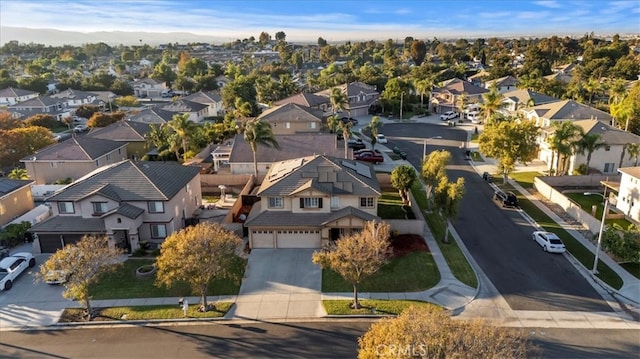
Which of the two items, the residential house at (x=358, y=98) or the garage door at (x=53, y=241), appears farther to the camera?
the residential house at (x=358, y=98)

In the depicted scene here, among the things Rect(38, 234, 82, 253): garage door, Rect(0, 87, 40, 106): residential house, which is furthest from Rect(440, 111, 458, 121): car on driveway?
Rect(0, 87, 40, 106): residential house

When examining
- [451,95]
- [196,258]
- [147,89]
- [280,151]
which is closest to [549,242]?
[196,258]

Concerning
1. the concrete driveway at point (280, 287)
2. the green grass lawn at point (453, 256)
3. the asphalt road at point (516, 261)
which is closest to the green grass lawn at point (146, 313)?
the concrete driveway at point (280, 287)

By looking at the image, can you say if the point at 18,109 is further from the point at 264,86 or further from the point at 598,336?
the point at 598,336

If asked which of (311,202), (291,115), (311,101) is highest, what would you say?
(311,101)

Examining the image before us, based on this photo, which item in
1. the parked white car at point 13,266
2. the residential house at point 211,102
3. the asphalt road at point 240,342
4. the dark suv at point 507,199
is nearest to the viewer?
the asphalt road at point 240,342

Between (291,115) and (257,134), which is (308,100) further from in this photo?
(257,134)

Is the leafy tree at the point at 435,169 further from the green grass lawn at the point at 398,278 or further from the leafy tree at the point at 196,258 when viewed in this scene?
the leafy tree at the point at 196,258
